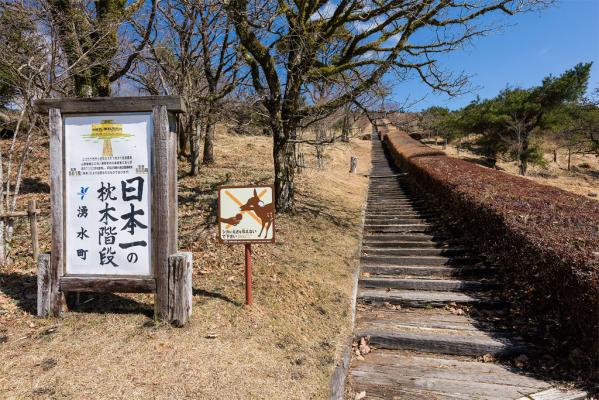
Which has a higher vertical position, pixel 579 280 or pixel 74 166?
pixel 74 166

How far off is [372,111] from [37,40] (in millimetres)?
6446

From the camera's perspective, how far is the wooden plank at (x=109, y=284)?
384 cm

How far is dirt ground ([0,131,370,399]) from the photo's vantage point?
2969 millimetres

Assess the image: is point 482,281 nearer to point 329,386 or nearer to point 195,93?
point 329,386

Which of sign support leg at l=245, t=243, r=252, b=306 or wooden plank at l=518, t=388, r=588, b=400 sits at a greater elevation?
sign support leg at l=245, t=243, r=252, b=306

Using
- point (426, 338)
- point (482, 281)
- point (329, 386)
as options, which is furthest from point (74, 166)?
point (482, 281)

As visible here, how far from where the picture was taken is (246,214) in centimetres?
421

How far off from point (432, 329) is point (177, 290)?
3.22m

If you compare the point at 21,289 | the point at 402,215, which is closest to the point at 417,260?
the point at 402,215

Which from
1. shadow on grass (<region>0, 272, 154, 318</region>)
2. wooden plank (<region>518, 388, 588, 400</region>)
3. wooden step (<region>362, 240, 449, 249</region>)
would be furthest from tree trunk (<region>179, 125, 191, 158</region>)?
wooden plank (<region>518, 388, 588, 400</region>)

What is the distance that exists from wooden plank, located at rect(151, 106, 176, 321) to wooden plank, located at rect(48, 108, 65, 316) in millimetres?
1009

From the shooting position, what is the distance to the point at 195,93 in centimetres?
954

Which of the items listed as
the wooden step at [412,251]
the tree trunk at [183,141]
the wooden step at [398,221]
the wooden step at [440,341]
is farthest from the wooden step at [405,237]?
the tree trunk at [183,141]

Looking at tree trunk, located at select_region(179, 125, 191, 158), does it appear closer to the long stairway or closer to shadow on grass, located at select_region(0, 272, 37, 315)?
the long stairway
